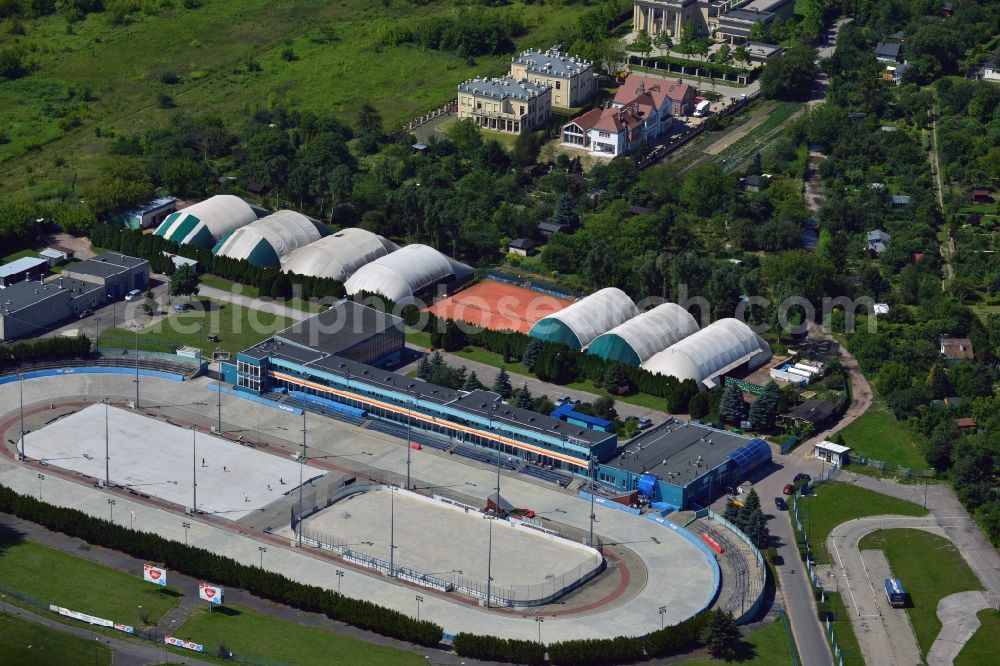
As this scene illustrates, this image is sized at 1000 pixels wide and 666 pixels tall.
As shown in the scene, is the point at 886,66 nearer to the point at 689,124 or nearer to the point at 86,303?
the point at 689,124

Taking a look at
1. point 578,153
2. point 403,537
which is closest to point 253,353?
point 403,537

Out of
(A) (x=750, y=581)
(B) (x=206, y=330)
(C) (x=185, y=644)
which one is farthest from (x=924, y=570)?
(B) (x=206, y=330)

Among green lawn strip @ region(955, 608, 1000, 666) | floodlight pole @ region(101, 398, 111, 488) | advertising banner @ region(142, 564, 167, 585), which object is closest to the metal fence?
green lawn strip @ region(955, 608, 1000, 666)

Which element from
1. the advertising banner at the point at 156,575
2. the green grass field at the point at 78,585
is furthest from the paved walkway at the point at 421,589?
the green grass field at the point at 78,585

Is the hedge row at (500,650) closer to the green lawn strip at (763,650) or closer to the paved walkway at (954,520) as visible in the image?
the green lawn strip at (763,650)

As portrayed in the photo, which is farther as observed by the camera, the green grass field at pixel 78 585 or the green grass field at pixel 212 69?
the green grass field at pixel 212 69

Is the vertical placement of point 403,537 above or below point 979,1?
below
